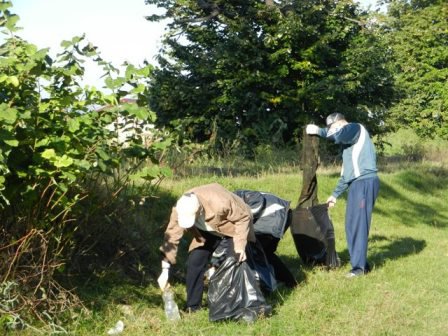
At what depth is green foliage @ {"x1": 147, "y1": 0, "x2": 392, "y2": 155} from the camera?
704 inches

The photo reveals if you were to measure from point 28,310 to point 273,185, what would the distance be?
7.89 m

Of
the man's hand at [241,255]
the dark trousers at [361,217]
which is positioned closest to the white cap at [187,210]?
the man's hand at [241,255]

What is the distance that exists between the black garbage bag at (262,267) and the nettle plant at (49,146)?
4.43 ft

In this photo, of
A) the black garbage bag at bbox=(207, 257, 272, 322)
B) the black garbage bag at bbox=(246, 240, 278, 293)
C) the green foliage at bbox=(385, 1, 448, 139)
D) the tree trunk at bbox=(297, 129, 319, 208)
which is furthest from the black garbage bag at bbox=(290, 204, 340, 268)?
the green foliage at bbox=(385, 1, 448, 139)

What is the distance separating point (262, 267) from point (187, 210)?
4.44 ft

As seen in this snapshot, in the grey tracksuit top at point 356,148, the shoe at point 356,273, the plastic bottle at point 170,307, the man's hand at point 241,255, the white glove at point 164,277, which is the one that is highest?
the grey tracksuit top at point 356,148


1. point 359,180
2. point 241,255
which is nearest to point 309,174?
point 359,180

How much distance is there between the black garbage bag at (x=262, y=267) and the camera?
6.55 metres

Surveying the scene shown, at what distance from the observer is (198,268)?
632cm

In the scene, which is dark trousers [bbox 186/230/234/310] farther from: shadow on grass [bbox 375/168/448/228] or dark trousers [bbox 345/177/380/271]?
shadow on grass [bbox 375/168/448/228]

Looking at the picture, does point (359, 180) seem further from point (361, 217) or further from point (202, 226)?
point (202, 226)

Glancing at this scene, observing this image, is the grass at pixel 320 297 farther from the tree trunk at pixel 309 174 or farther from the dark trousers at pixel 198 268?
the tree trunk at pixel 309 174

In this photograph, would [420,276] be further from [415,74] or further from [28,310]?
[415,74]

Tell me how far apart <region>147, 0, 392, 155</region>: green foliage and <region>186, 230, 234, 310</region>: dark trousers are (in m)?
10.9
